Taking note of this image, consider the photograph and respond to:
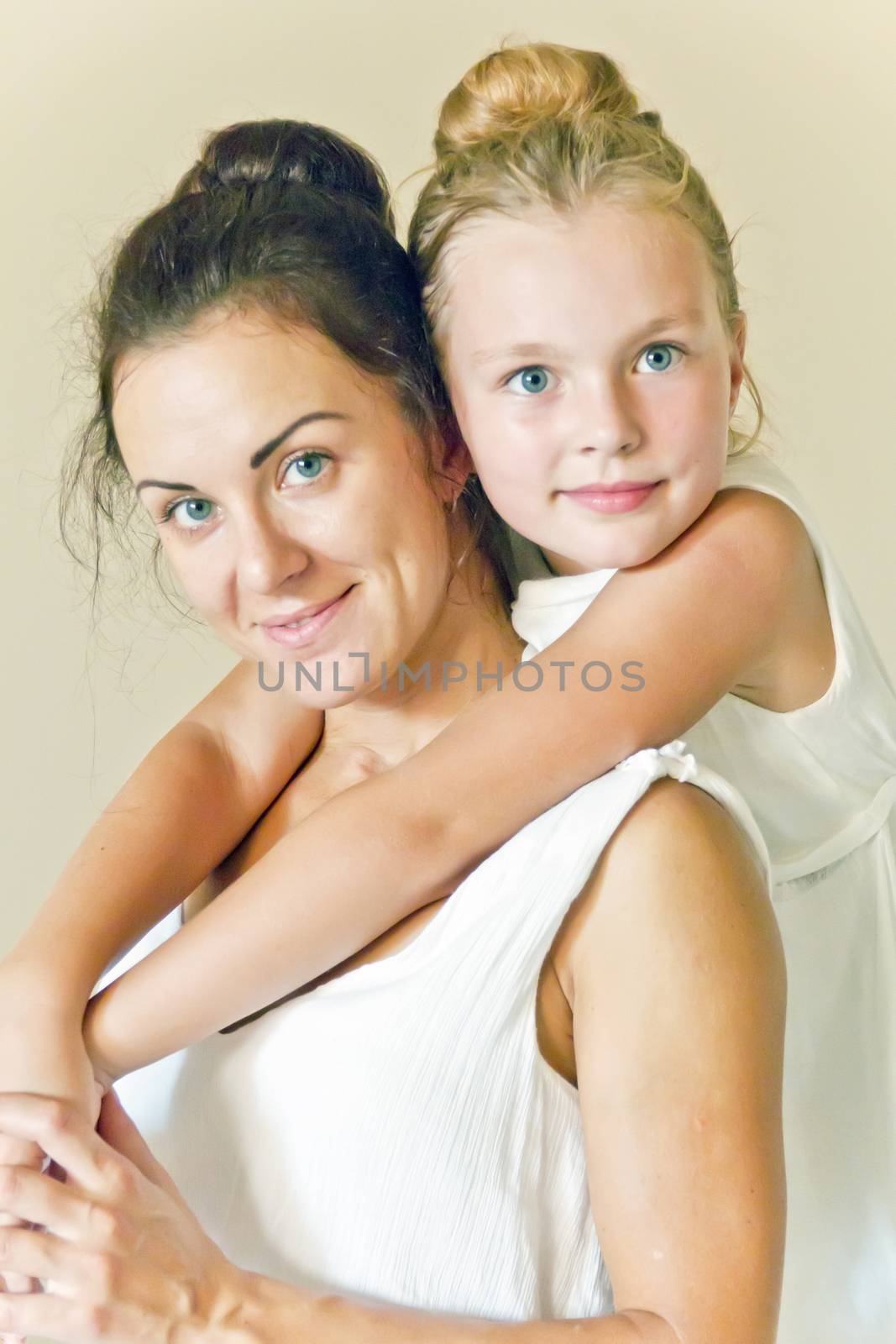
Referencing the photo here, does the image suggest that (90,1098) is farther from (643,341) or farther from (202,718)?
(643,341)

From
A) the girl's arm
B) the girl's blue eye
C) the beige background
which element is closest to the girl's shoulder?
the girl's arm

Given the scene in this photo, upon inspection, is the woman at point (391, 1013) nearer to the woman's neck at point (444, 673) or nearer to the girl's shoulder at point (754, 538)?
the woman's neck at point (444, 673)

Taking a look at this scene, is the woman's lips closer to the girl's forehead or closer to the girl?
the girl

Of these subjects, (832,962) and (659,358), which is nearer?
(659,358)

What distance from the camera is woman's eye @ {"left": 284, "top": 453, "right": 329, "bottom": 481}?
3.95ft

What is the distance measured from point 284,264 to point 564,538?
28cm

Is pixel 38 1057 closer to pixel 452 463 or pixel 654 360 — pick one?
pixel 452 463

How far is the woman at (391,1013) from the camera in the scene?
1060 millimetres

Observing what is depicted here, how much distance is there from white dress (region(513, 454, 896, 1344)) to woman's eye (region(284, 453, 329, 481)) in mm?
214

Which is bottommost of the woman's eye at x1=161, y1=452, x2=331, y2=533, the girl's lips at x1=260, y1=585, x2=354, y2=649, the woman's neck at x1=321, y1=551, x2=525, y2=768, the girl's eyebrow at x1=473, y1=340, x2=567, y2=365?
the woman's neck at x1=321, y1=551, x2=525, y2=768

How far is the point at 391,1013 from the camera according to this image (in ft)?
3.85

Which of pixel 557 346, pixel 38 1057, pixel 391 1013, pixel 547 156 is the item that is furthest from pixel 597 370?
pixel 38 1057

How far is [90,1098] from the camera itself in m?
1.20

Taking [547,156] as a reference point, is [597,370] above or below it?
below
